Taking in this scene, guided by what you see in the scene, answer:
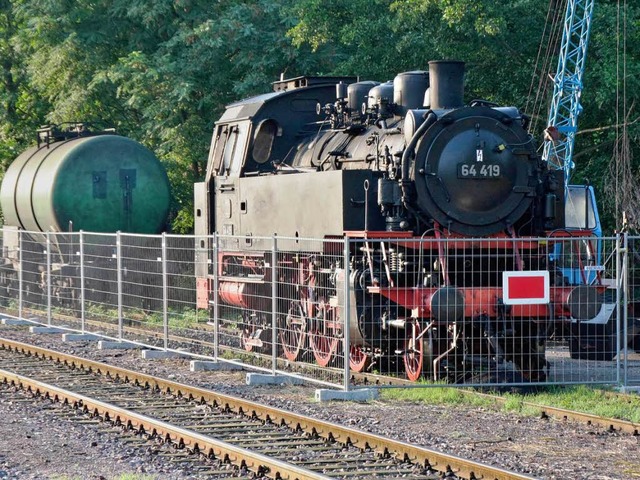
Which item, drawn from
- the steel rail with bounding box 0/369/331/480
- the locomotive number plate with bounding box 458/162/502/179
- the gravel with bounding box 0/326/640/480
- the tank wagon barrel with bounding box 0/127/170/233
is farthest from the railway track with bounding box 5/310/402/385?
the tank wagon barrel with bounding box 0/127/170/233

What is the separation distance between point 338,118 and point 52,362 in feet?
15.5

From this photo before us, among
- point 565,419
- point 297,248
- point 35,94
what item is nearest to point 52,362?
point 297,248

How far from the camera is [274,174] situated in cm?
1437

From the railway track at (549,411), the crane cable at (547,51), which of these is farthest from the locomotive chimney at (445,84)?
the crane cable at (547,51)

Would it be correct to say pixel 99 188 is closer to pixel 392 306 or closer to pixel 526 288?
pixel 392 306

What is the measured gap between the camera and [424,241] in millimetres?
11117

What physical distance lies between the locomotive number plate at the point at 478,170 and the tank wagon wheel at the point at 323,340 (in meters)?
2.05

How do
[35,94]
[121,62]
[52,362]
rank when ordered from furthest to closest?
[35,94]
[121,62]
[52,362]

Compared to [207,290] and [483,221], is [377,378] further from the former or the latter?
[207,290]

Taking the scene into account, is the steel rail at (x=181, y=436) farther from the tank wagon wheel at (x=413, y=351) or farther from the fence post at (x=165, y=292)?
the tank wagon wheel at (x=413, y=351)

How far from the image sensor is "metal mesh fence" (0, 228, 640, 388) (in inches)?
441

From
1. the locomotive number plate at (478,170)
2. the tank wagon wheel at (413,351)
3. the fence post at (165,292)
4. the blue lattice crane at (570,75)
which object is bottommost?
the tank wagon wheel at (413,351)

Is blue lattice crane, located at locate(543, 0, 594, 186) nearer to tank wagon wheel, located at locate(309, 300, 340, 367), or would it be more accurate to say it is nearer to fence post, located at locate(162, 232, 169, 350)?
fence post, located at locate(162, 232, 169, 350)

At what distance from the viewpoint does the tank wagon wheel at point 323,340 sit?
39.7 ft
